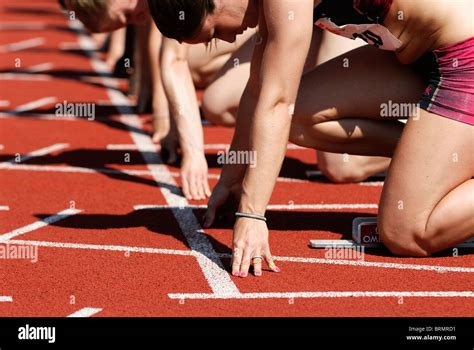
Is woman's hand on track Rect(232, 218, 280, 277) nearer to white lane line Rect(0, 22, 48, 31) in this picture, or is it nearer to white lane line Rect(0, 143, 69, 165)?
white lane line Rect(0, 143, 69, 165)

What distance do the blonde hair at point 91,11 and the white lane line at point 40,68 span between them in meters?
5.90

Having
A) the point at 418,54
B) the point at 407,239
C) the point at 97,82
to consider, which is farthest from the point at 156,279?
the point at 97,82

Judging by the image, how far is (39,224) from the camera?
548 centimetres

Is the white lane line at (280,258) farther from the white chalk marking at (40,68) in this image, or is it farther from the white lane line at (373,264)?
the white chalk marking at (40,68)

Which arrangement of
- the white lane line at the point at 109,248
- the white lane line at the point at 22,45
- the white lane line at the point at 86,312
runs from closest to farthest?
the white lane line at the point at 86,312
the white lane line at the point at 109,248
the white lane line at the point at 22,45

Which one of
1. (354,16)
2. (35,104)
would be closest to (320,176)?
(354,16)

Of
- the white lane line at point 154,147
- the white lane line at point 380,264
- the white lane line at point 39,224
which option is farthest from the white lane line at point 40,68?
the white lane line at point 380,264

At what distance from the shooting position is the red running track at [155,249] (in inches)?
165

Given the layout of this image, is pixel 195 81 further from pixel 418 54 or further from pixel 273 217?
pixel 418 54

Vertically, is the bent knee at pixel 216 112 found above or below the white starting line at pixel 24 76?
below

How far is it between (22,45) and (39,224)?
30.5ft

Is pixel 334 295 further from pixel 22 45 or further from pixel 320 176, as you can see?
pixel 22 45
